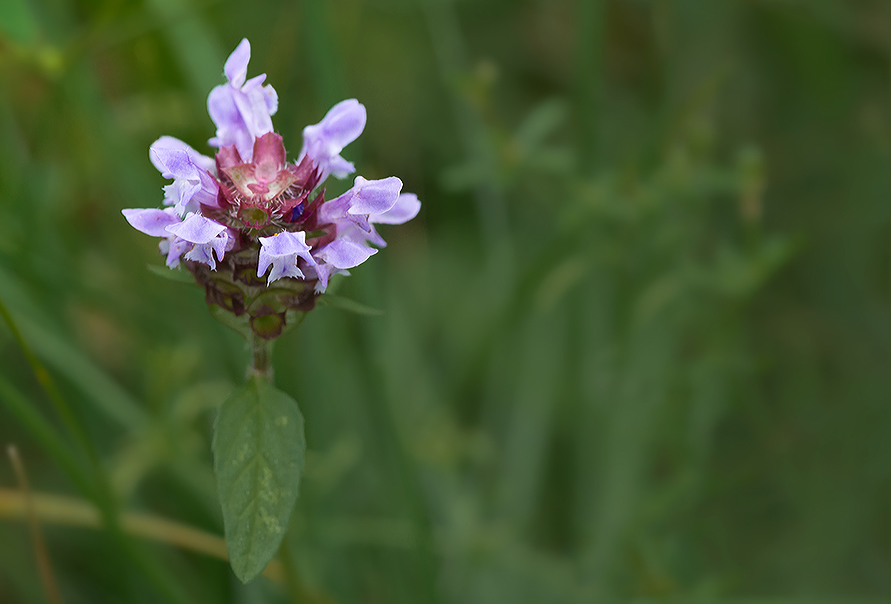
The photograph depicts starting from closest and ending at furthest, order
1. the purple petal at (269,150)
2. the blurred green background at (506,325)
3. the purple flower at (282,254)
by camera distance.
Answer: the purple flower at (282,254) → the purple petal at (269,150) → the blurred green background at (506,325)

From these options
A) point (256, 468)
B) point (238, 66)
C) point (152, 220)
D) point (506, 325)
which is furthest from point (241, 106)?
point (506, 325)

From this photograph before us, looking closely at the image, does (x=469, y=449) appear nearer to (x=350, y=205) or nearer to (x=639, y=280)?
(x=639, y=280)

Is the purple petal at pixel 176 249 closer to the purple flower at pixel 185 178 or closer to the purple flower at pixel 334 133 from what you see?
the purple flower at pixel 185 178

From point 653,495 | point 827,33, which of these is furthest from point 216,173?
point 827,33

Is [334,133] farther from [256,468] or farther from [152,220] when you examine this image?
[256,468]

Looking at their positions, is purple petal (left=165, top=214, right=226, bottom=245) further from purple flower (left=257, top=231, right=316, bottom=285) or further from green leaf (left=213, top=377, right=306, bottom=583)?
green leaf (left=213, top=377, right=306, bottom=583)

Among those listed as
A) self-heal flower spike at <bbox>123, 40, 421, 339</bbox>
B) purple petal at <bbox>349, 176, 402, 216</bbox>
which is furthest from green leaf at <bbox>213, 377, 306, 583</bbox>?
purple petal at <bbox>349, 176, 402, 216</bbox>

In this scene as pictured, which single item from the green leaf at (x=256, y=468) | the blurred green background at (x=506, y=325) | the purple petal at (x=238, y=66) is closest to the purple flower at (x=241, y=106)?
the purple petal at (x=238, y=66)
